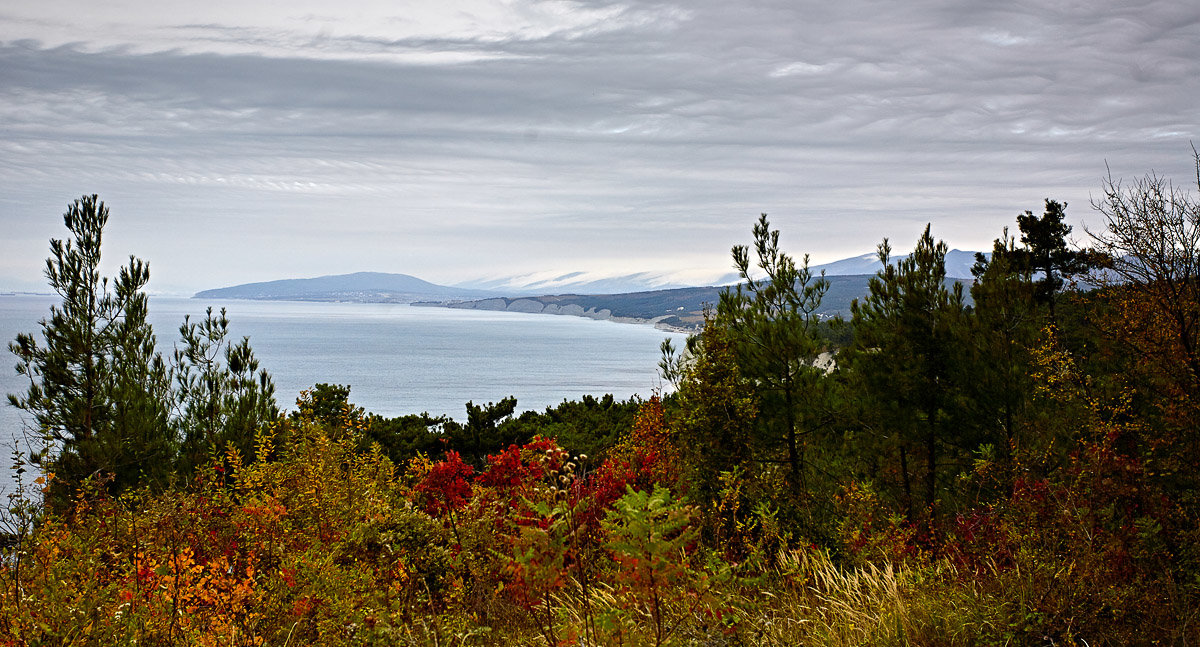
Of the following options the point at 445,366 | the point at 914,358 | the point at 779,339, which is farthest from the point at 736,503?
the point at 445,366

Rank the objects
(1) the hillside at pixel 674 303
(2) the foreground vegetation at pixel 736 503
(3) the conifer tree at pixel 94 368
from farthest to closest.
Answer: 1. (1) the hillside at pixel 674 303
2. (3) the conifer tree at pixel 94 368
3. (2) the foreground vegetation at pixel 736 503

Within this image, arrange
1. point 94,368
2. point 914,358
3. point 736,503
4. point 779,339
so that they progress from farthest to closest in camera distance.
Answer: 1. point 94,368
2. point 914,358
3. point 779,339
4. point 736,503

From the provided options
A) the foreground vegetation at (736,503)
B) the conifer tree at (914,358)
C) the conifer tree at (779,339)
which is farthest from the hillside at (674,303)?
the conifer tree at (779,339)

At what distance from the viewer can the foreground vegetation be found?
15.0 feet

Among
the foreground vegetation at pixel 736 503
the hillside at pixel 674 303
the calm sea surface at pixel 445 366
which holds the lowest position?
the calm sea surface at pixel 445 366

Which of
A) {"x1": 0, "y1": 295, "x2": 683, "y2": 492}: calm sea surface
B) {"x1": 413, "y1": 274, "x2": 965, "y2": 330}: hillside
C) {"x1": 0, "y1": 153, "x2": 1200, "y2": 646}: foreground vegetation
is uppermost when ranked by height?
{"x1": 413, "y1": 274, "x2": 965, "y2": 330}: hillside

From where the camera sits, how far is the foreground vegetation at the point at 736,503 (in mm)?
4586

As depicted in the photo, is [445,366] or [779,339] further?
[445,366]

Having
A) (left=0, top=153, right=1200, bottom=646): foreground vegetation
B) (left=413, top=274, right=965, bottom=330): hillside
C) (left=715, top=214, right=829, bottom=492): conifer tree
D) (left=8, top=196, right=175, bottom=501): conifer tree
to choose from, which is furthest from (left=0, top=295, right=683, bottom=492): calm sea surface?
(left=715, top=214, right=829, bottom=492): conifer tree

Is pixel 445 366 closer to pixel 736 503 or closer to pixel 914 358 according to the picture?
pixel 914 358

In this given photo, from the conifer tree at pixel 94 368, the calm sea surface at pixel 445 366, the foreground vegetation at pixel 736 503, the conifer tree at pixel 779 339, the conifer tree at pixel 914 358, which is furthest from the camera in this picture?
the calm sea surface at pixel 445 366

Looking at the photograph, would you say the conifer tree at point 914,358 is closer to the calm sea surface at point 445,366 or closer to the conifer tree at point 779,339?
the conifer tree at point 779,339

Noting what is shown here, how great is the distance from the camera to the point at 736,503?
301 inches

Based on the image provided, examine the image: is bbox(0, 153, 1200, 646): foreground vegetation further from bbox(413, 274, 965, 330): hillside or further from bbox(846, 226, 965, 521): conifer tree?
bbox(413, 274, 965, 330): hillside
